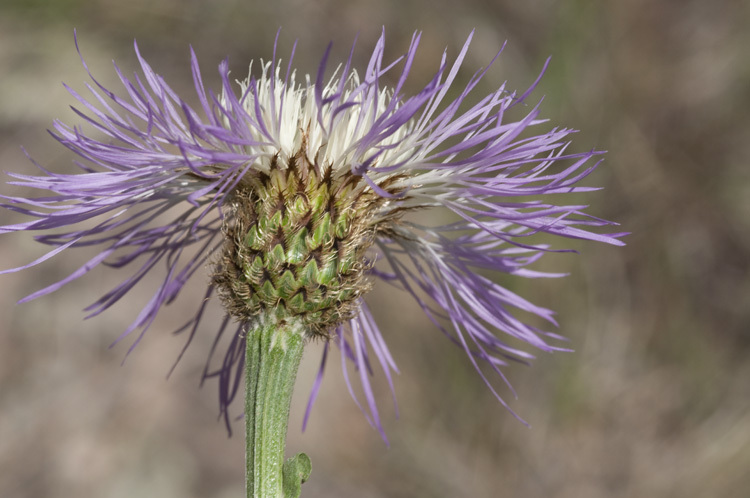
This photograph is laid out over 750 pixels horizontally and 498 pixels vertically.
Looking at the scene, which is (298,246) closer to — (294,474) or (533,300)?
(294,474)

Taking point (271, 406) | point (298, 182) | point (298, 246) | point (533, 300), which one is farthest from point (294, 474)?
point (533, 300)

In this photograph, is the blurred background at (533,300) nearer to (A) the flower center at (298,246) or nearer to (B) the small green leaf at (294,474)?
(A) the flower center at (298,246)

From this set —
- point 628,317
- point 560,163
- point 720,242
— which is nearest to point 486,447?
point 628,317

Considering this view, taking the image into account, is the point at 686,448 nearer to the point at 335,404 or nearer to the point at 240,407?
the point at 335,404

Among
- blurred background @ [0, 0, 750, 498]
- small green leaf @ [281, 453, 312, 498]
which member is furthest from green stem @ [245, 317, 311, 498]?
blurred background @ [0, 0, 750, 498]

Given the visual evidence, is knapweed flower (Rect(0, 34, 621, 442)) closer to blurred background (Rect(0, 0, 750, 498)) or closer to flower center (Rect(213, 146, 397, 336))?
flower center (Rect(213, 146, 397, 336))

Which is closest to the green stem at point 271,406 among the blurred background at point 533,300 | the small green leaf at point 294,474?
the small green leaf at point 294,474
